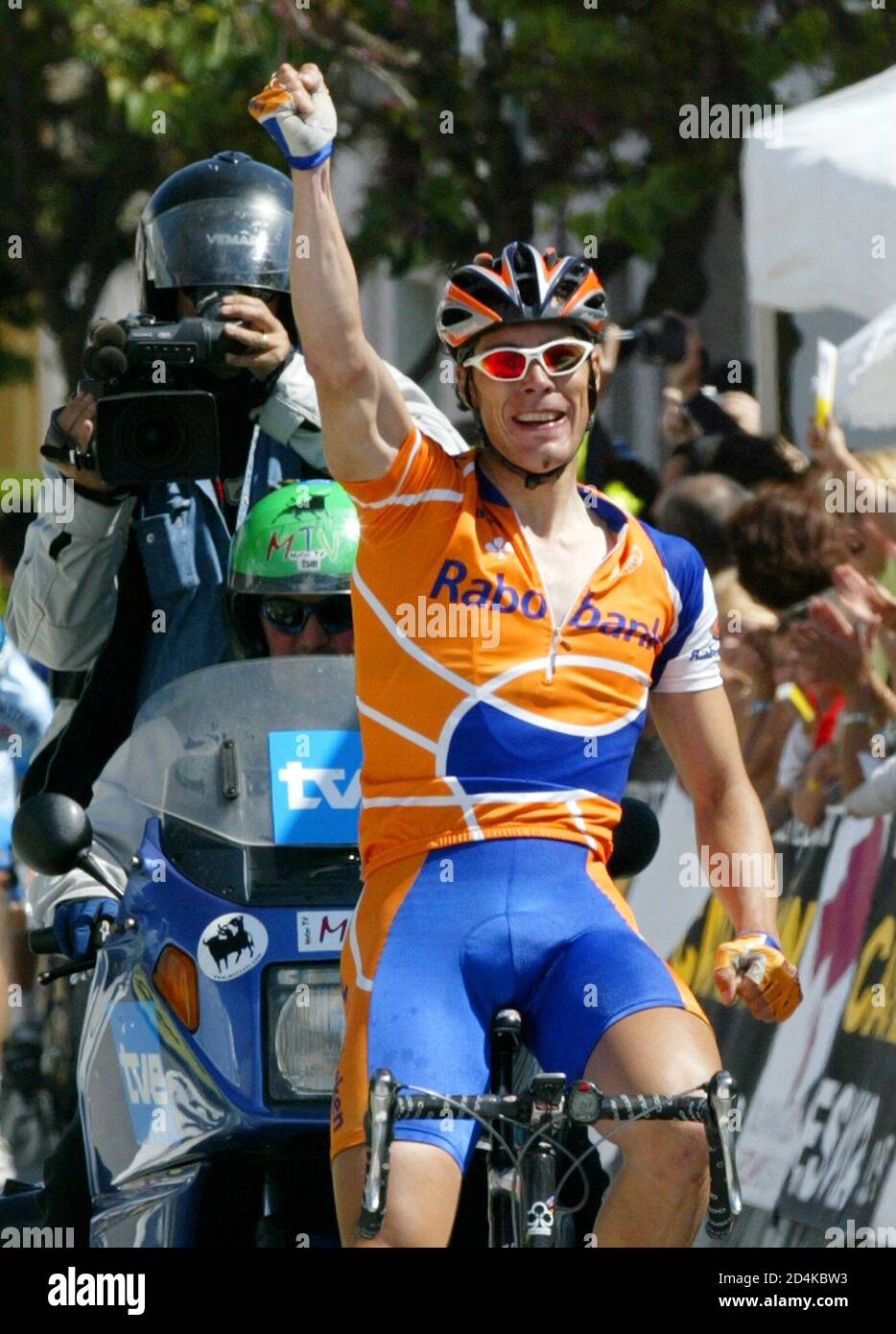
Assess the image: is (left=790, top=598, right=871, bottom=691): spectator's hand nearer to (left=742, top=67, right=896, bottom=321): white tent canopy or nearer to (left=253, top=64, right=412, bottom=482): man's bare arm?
(left=742, top=67, right=896, bottom=321): white tent canopy

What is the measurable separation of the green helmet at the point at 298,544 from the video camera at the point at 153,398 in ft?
1.02

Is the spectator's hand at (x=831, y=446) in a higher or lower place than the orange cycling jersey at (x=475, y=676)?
higher

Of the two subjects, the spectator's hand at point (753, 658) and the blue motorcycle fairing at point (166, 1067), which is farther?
the spectator's hand at point (753, 658)

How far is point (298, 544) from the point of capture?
546 centimetres

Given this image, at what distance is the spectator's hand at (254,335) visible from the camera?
19.9 feet

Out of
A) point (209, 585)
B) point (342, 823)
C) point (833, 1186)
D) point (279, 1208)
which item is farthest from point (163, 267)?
point (833, 1186)

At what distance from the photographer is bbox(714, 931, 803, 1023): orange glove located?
4445 mm

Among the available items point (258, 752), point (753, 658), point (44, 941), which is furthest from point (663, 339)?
point (258, 752)

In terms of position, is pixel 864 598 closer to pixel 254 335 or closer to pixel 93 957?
pixel 254 335

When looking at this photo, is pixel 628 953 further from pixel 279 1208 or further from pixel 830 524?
pixel 830 524

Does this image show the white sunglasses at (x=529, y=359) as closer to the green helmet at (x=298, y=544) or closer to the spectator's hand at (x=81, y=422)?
the green helmet at (x=298, y=544)

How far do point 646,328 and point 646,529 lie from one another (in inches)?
226

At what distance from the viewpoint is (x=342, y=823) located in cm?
502

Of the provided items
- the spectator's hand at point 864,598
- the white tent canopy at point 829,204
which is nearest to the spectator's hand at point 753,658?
→ the spectator's hand at point 864,598
